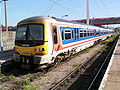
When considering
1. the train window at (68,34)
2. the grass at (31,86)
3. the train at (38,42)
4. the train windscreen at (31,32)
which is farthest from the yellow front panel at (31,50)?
the train window at (68,34)

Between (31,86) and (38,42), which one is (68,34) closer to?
(38,42)

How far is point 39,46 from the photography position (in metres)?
8.27

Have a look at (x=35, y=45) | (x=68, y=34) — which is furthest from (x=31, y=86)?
(x=68, y=34)

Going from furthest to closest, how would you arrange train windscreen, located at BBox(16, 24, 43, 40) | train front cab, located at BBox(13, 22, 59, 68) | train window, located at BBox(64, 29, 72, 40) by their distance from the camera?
1. train window, located at BBox(64, 29, 72, 40)
2. train windscreen, located at BBox(16, 24, 43, 40)
3. train front cab, located at BBox(13, 22, 59, 68)

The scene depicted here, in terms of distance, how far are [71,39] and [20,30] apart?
410 cm

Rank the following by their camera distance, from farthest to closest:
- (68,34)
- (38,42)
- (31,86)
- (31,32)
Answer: (68,34) → (31,32) → (38,42) → (31,86)

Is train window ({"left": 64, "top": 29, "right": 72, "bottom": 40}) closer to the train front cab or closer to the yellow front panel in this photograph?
the train front cab

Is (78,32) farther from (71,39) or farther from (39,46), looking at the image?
(39,46)

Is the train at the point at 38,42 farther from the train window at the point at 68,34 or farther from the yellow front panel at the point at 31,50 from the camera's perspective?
the train window at the point at 68,34

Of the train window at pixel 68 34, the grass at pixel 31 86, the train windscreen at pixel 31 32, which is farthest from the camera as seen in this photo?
the train window at pixel 68 34

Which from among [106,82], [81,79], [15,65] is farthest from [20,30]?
[106,82]

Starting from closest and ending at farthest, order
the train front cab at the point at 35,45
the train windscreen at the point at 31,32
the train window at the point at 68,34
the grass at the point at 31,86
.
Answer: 1. the grass at the point at 31,86
2. the train front cab at the point at 35,45
3. the train windscreen at the point at 31,32
4. the train window at the point at 68,34

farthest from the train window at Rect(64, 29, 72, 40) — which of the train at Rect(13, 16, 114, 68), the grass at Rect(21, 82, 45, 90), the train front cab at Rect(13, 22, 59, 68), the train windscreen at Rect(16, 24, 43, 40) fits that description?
the grass at Rect(21, 82, 45, 90)

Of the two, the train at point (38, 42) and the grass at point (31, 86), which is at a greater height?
the train at point (38, 42)
